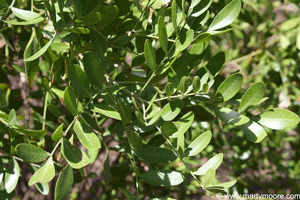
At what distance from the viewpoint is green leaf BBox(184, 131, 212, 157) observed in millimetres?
460

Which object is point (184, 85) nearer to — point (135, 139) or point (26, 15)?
point (135, 139)

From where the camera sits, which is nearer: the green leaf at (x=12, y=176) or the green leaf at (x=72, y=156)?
the green leaf at (x=72, y=156)

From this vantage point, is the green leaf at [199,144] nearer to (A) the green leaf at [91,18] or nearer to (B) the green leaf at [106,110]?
(B) the green leaf at [106,110]

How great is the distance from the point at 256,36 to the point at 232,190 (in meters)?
0.64

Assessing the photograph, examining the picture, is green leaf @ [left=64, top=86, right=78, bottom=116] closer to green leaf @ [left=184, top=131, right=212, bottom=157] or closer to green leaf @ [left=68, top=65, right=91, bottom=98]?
green leaf @ [left=68, top=65, right=91, bottom=98]

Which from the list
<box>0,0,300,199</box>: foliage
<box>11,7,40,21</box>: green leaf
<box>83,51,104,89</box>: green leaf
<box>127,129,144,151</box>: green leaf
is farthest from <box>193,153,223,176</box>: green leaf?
<box>11,7,40,21</box>: green leaf

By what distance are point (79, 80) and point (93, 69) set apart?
27mm

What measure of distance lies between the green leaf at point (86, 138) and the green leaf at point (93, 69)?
0.07 meters

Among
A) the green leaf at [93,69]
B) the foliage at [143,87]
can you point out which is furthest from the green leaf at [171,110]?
the green leaf at [93,69]

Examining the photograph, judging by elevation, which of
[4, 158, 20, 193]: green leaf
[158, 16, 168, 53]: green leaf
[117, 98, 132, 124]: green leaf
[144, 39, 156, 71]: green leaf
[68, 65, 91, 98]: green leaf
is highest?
[158, 16, 168, 53]: green leaf

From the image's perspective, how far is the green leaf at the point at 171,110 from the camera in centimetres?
46

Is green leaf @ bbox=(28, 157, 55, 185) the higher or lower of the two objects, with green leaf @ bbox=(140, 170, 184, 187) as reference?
higher

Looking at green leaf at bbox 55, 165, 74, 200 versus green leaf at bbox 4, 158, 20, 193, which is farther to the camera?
green leaf at bbox 4, 158, 20, 193

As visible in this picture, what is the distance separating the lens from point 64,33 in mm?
465
